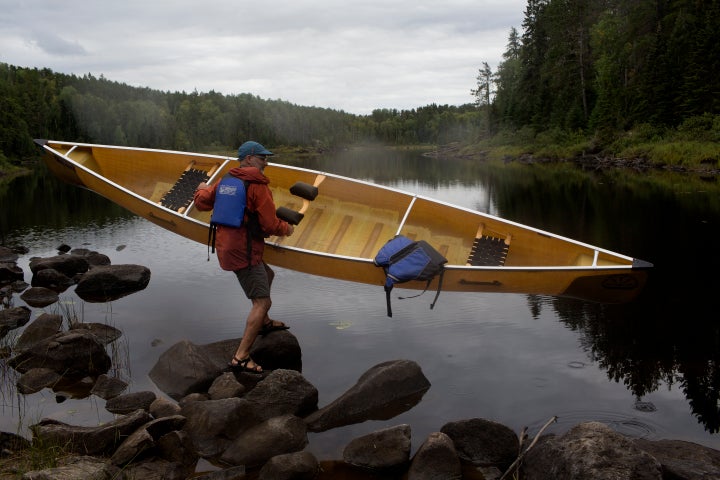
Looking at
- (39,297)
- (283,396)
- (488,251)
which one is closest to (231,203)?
(283,396)

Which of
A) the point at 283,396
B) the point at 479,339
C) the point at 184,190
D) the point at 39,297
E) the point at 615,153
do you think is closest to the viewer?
the point at 283,396

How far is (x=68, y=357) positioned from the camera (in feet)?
22.5

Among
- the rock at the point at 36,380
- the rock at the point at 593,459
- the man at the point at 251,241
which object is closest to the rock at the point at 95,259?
the rock at the point at 36,380

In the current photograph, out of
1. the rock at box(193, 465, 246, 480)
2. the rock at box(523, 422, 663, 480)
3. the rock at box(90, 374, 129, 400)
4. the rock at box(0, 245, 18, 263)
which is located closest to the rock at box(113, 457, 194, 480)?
the rock at box(193, 465, 246, 480)

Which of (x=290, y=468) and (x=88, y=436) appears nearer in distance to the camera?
(x=290, y=468)

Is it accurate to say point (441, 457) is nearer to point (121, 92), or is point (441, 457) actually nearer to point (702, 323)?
point (702, 323)

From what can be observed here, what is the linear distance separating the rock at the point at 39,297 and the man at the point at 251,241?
5001 mm

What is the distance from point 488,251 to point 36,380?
5.97 metres

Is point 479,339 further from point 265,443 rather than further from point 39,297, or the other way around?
point 39,297

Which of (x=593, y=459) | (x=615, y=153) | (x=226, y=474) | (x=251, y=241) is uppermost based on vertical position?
(x=615, y=153)

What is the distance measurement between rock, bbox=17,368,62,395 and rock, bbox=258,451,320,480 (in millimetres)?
3219

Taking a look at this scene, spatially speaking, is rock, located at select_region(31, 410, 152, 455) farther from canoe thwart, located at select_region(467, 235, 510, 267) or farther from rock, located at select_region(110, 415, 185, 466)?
canoe thwart, located at select_region(467, 235, 510, 267)

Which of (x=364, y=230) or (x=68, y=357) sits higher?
(x=364, y=230)

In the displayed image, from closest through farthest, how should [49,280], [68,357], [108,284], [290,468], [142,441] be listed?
[290,468] → [142,441] → [68,357] → [108,284] → [49,280]
